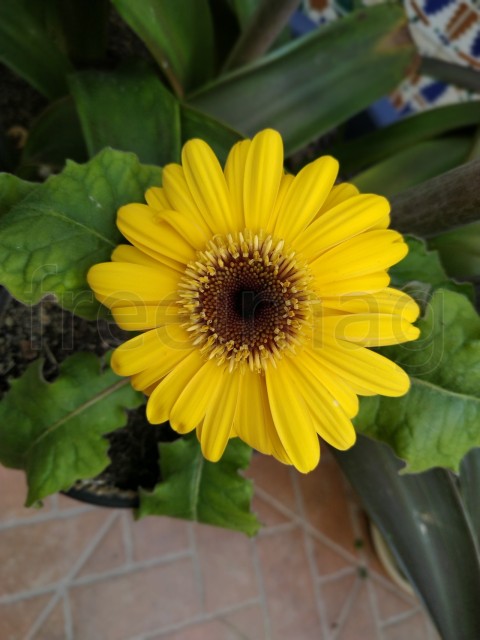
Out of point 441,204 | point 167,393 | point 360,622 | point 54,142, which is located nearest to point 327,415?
point 167,393

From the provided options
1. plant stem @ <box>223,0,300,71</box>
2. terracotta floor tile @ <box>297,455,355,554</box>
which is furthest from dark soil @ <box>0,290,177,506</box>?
terracotta floor tile @ <box>297,455,355,554</box>

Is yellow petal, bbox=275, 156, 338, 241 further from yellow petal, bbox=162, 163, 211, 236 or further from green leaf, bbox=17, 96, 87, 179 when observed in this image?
green leaf, bbox=17, 96, 87, 179

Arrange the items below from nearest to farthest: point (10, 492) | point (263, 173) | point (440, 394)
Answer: point (263, 173) → point (440, 394) → point (10, 492)

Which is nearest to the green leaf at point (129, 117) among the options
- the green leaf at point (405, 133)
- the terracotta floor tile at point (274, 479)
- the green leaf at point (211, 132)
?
the green leaf at point (211, 132)

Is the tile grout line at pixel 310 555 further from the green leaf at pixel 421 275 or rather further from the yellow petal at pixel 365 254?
the yellow petal at pixel 365 254

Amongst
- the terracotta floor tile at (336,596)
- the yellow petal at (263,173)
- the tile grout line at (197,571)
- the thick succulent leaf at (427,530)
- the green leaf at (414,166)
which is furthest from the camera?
the terracotta floor tile at (336,596)

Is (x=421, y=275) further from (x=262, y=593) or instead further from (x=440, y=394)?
(x=262, y=593)
